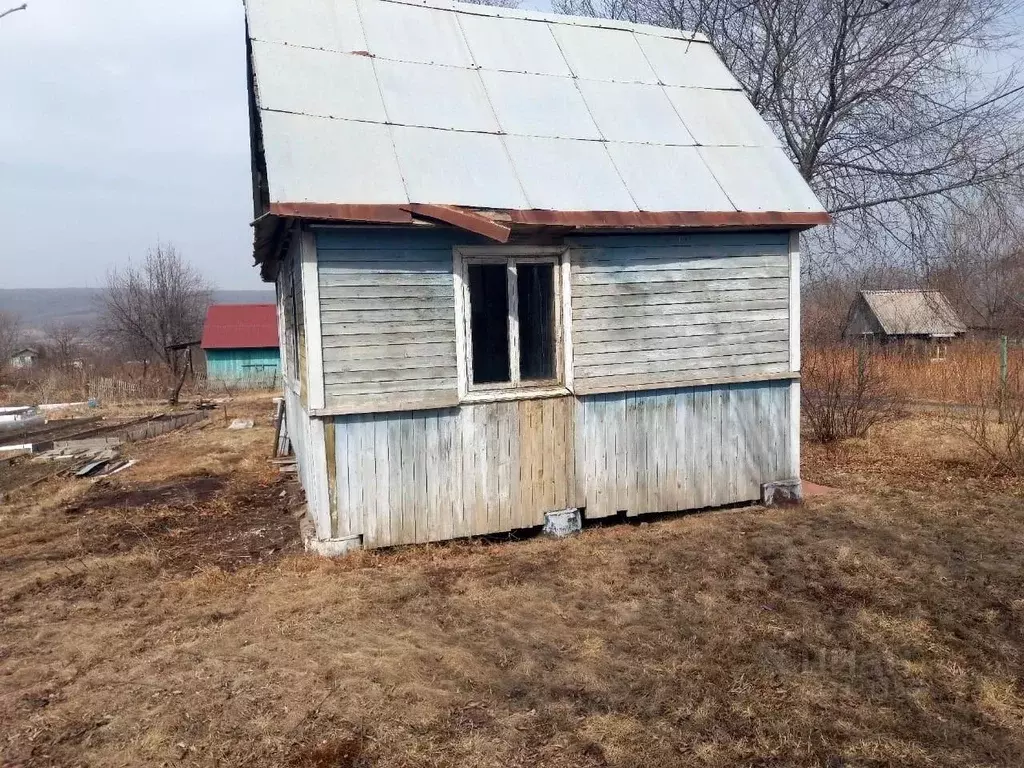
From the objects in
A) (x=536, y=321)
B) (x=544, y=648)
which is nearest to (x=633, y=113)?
(x=536, y=321)

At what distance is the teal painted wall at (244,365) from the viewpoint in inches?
1267

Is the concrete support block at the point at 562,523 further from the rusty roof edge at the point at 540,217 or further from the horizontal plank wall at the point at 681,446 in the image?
the rusty roof edge at the point at 540,217

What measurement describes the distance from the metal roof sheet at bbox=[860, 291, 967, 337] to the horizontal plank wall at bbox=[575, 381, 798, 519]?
22.9 metres

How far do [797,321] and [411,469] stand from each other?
4281 millimetres

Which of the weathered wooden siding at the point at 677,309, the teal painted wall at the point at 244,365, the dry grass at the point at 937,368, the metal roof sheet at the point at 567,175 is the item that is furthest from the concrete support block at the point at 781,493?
the teal painted wall at the point at 244,365

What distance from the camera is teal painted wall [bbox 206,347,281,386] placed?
32188mm

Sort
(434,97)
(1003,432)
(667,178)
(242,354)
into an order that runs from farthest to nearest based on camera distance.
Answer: (242,354)
(1003,432)
(667,178)
(434,97)

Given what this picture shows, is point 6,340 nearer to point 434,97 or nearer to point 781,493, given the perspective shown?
point 434,97

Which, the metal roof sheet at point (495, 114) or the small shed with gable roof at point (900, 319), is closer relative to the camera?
the metal roof sheet at point (495, 114)

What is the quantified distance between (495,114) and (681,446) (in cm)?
379

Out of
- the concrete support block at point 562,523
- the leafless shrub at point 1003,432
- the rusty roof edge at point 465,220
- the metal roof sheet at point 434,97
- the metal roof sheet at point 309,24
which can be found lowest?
the concrete support block at point 562,523

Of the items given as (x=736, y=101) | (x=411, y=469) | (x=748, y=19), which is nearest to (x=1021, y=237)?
(x=748, y=19)

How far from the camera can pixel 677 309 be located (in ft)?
23.1

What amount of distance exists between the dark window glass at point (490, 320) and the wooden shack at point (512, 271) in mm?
21
